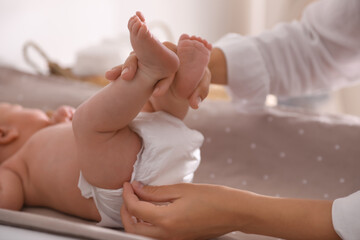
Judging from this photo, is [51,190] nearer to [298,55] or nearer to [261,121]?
[261,121]

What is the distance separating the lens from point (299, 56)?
3.62 ft

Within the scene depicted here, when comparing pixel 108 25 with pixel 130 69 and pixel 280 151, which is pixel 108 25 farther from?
pixel 130 69

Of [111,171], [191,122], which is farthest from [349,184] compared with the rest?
[111,171]

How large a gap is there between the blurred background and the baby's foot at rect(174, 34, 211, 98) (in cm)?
102

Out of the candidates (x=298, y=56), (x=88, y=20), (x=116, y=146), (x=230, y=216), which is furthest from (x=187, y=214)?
(x=88, y=20)

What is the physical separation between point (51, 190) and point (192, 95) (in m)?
0.35

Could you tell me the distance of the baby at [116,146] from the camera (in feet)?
2.20

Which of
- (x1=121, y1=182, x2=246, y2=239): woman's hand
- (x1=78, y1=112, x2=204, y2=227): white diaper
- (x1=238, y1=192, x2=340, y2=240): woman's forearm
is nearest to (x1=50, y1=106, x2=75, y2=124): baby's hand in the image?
(x1=78, y1=112, x2=204, y2=227): white diaper

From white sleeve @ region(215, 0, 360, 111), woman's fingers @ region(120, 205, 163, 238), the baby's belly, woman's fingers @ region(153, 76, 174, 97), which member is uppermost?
woman's fingers @ region(153, 76, 174, 97)

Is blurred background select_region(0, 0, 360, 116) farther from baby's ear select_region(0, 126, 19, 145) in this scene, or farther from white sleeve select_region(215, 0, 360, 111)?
baby's ear select_region(0, 126, 19, 145)

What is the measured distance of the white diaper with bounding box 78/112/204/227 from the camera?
0.76 metres

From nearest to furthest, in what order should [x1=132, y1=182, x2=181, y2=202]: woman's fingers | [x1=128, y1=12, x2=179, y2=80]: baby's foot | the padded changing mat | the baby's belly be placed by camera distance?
1. [x1=128, y1=12, x2=179, y2=80]: baby's foot
2. [x1=132, y1=182, x2=181, y2=202]: woman's fingers
3. the baby's belly
4. the padded changing mat

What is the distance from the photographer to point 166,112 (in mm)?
818

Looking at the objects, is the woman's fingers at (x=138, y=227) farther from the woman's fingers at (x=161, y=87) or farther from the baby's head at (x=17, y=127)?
the baby's head at (x=17, y=127)
